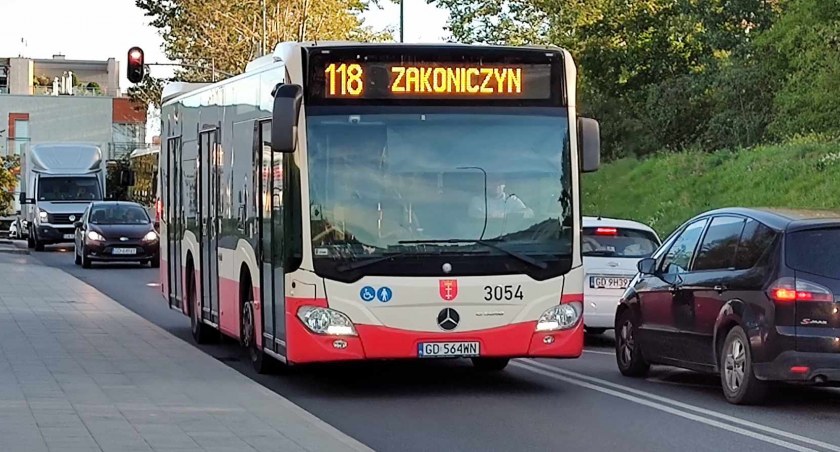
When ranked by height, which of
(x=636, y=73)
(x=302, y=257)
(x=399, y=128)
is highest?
(x=636, y=73)

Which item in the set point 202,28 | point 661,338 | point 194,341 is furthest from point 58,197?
point 661,338

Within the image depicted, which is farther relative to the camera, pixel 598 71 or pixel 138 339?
pixel 598 71

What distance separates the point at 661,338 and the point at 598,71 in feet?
148

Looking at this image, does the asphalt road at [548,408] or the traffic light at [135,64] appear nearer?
the asphalt road at [548,408]

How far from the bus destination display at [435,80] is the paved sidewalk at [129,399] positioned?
2617mm

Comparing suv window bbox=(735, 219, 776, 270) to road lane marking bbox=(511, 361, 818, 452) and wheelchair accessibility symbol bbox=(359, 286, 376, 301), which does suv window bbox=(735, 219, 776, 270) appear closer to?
road lane marking bbox=(511, 361, 818, 452)

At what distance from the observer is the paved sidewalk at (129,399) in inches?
381

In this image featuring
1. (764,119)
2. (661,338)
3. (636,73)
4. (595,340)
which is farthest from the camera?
(636,73)

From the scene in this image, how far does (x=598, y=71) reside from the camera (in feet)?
190

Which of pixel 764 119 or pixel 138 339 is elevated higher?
pixel 764 119

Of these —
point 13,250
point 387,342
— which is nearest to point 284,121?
point 387,342

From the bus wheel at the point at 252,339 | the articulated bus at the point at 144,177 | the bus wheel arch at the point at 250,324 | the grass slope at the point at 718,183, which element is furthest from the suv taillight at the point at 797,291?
the articulated bus at the point at 144,177

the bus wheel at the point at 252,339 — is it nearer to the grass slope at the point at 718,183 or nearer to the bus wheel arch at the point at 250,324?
the bus wheel arch at the point at 250,324

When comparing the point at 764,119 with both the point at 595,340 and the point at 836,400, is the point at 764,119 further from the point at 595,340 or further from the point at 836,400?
the point at 836,400
